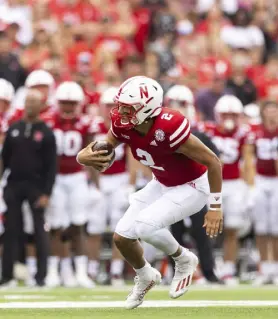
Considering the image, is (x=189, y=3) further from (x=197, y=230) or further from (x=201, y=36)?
(x=197, y=230)

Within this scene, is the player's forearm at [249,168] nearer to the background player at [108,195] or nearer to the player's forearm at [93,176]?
the background player at [108,195]

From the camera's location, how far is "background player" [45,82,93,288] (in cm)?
1123

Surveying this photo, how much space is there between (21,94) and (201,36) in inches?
159

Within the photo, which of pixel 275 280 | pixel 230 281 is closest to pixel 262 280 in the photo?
pixel 275 280

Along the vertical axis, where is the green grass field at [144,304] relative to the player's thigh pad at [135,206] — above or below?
below

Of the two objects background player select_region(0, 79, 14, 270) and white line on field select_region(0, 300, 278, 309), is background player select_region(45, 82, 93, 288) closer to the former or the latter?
background player select_region(0, 79, 14, 270)

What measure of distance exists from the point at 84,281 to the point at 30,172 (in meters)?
1.26

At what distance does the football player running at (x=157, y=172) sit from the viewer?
759 cm

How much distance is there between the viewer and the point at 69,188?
11.4 metres

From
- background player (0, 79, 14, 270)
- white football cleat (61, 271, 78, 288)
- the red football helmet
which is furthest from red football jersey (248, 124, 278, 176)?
background player (0, 79, 14, 270)

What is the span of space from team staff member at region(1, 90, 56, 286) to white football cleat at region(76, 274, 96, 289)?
524mm

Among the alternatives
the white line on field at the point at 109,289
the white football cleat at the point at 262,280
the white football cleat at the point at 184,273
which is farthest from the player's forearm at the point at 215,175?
the white football cleat at the point at 262,280

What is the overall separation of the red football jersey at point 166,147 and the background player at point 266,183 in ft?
12.4

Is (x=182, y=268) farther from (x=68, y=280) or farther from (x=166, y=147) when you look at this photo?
(x=68, y=280)
